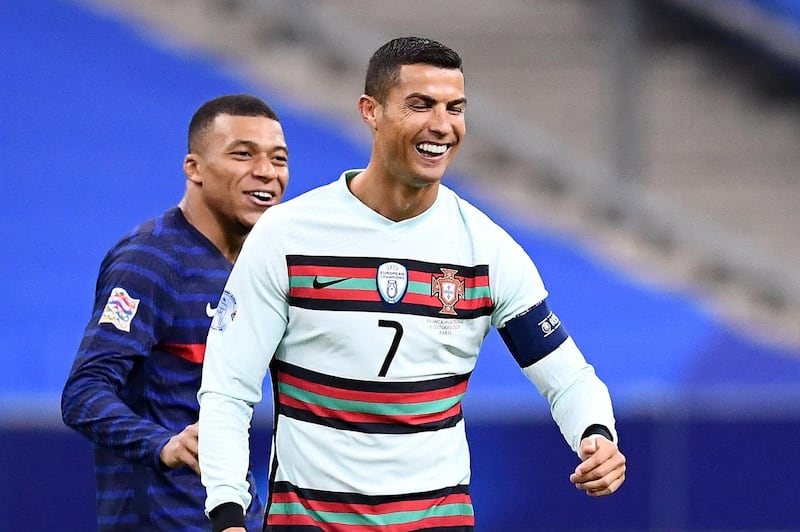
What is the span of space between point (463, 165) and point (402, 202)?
793 cm

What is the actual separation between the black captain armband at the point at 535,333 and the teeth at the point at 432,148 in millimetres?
432

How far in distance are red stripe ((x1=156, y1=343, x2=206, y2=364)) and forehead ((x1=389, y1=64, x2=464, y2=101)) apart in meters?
0.99

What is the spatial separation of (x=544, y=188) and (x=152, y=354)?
779cm

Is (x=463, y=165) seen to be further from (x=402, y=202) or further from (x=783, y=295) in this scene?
(x=402, y=202)

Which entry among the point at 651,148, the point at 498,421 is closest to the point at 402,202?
the point at 498,421

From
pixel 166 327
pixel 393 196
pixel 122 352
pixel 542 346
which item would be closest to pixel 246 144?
→ pixel 166 327

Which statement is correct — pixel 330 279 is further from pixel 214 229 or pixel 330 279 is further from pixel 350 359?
pixel 214 229

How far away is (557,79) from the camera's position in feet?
41.1

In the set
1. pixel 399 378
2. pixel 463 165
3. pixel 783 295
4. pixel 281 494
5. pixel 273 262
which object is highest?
pixel 463 165

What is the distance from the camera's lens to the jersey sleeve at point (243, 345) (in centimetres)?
340

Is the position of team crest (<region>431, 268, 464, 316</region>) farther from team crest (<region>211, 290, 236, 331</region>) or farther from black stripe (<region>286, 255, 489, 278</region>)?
team crest (<region>211, 290, 236, 331</region>)

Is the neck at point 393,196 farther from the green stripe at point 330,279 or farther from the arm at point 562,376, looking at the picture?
the arm at point 562,376

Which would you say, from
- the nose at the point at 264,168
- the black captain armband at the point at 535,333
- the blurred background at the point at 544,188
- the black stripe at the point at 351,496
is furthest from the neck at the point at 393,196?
the blurred background at the point at 544,188

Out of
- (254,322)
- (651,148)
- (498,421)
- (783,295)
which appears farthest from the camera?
(651,148)
